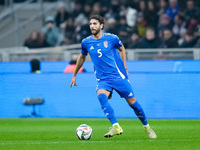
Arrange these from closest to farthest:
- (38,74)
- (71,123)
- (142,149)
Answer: (142,149), (71,123), (38,74)

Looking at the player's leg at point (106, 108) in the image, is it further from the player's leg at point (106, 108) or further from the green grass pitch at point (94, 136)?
the green grass pitch at point (94, 136)

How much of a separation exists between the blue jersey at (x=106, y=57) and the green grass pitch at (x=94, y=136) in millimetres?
1068

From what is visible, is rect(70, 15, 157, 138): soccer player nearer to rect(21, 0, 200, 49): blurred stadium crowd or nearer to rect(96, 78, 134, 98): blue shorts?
rect(96, 78, 134, 98): blue shorts

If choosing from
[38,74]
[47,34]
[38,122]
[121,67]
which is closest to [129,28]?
[47,34]

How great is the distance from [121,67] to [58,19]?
13.3 meters

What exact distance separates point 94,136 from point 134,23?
416 inches

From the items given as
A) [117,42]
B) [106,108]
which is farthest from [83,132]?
[117,42]

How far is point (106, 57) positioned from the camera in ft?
29.9

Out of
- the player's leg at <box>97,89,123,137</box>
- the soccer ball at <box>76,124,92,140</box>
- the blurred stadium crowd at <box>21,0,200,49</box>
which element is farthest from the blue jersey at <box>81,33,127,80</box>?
the blurred stadium crowd at <box>21,0,200,49</box>

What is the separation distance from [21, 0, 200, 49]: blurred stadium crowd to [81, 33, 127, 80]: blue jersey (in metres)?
7.99

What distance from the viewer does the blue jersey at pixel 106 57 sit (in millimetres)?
9117

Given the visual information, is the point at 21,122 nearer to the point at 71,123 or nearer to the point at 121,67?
the point at 71,123

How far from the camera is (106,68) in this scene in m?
9.12

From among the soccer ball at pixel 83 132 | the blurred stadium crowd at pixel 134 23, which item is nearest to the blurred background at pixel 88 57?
the blurred stadium crowd at pixel 134 23
